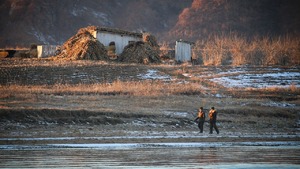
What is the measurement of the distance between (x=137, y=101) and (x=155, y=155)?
15.5 m

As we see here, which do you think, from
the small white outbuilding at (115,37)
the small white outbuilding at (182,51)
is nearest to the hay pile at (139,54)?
the small white outbuilding at (115,37)

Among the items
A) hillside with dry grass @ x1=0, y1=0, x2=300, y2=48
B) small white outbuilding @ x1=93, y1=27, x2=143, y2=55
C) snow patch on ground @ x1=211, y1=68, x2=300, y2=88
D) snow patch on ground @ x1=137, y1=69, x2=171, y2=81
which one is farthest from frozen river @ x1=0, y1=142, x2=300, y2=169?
hillside with dry grass @ x1=0, y1=0, x2=300, y2=48

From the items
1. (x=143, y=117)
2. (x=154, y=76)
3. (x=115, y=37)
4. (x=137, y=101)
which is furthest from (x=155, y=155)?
(x=115, y=37)

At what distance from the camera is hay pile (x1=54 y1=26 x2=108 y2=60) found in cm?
5159

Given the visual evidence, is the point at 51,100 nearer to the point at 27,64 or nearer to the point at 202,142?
the point at 202,142

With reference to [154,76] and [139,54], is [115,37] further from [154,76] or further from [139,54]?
[154,76]

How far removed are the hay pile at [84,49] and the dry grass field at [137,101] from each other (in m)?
3.17

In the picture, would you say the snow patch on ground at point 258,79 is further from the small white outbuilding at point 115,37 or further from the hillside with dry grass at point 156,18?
the hillside with dry grass at point 156,18

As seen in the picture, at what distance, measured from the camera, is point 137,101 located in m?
34.2

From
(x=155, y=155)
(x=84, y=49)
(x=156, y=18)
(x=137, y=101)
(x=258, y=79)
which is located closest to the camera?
(x=155, y=155)

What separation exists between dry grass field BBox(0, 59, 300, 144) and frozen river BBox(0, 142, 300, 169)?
7.78ft

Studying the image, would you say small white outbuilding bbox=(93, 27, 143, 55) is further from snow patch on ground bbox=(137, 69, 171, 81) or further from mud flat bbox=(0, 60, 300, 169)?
Result: snow patch on ground bbox=(137, 69, 171, 81)

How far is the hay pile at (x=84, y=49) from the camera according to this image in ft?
169

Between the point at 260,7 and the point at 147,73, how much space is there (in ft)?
241
